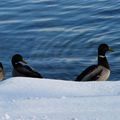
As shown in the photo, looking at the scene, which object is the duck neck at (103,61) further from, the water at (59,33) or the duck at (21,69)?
the duck at (21,69)

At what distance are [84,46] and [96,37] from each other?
915 mm

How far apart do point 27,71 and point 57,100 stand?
554 cm

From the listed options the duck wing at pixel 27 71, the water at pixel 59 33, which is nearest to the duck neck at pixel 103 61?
the water at pixel 59 33

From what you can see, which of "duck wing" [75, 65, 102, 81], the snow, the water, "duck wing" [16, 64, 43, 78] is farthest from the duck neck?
the snow

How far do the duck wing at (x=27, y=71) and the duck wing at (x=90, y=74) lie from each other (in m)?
0.84

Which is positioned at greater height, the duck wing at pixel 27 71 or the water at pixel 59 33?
the duck wing at pixel 27 71

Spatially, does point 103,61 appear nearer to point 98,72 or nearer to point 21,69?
point 98,72

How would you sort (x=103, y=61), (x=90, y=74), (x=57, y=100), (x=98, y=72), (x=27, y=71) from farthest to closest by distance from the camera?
(x=103, y=61), (x=27, y=71), (x=98, y=72), (x=90, y=74), (x=57, y=100)

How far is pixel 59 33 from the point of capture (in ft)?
55.1

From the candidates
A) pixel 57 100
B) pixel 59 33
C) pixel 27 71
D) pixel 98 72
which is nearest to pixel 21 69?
pixel 27 71

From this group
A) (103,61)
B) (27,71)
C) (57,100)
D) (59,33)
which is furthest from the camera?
(59,33)

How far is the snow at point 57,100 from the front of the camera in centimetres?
614

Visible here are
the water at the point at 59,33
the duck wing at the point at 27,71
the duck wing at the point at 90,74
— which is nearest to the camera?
the duck wing at the point at 90,74

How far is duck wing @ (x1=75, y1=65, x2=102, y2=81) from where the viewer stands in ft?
37.1
